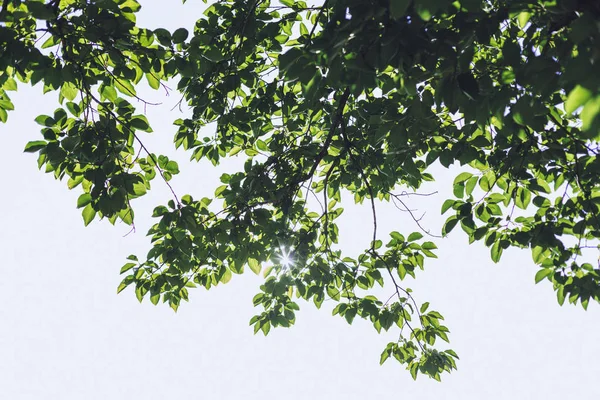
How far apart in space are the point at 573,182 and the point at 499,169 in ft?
2.29

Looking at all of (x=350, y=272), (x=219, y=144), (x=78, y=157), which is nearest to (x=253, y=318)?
(x=350, y=272)

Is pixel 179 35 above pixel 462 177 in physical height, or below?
above

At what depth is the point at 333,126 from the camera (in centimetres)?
412

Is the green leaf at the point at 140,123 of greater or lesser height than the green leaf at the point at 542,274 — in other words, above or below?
above

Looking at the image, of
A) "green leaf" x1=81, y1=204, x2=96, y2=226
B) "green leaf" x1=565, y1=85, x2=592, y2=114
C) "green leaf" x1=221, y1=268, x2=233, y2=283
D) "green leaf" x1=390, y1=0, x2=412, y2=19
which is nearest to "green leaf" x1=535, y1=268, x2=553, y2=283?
"green leaf" x1=565, y1=85, x2=592, y2=114

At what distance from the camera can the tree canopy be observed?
6.91 feet

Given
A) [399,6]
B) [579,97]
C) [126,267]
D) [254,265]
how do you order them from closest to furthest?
[579,97]
[399,6]
[126,267]
[254,265]

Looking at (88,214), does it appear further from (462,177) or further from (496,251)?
(496,251)

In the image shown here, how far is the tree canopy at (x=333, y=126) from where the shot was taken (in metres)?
2.11

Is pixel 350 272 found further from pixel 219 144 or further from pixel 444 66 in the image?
pixel 444 66

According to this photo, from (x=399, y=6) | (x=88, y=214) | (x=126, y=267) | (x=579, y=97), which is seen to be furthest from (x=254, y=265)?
(x=579, y=97)

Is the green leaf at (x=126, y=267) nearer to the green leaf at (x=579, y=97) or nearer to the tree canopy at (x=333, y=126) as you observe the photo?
the tree canopy at (x=333, y=126)

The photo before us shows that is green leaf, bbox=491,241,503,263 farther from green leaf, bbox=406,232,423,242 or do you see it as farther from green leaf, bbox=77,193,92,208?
green leaf, bbox=77,193,92,208

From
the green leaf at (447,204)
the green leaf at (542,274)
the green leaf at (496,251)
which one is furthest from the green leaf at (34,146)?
the green leaf at (542,274)
